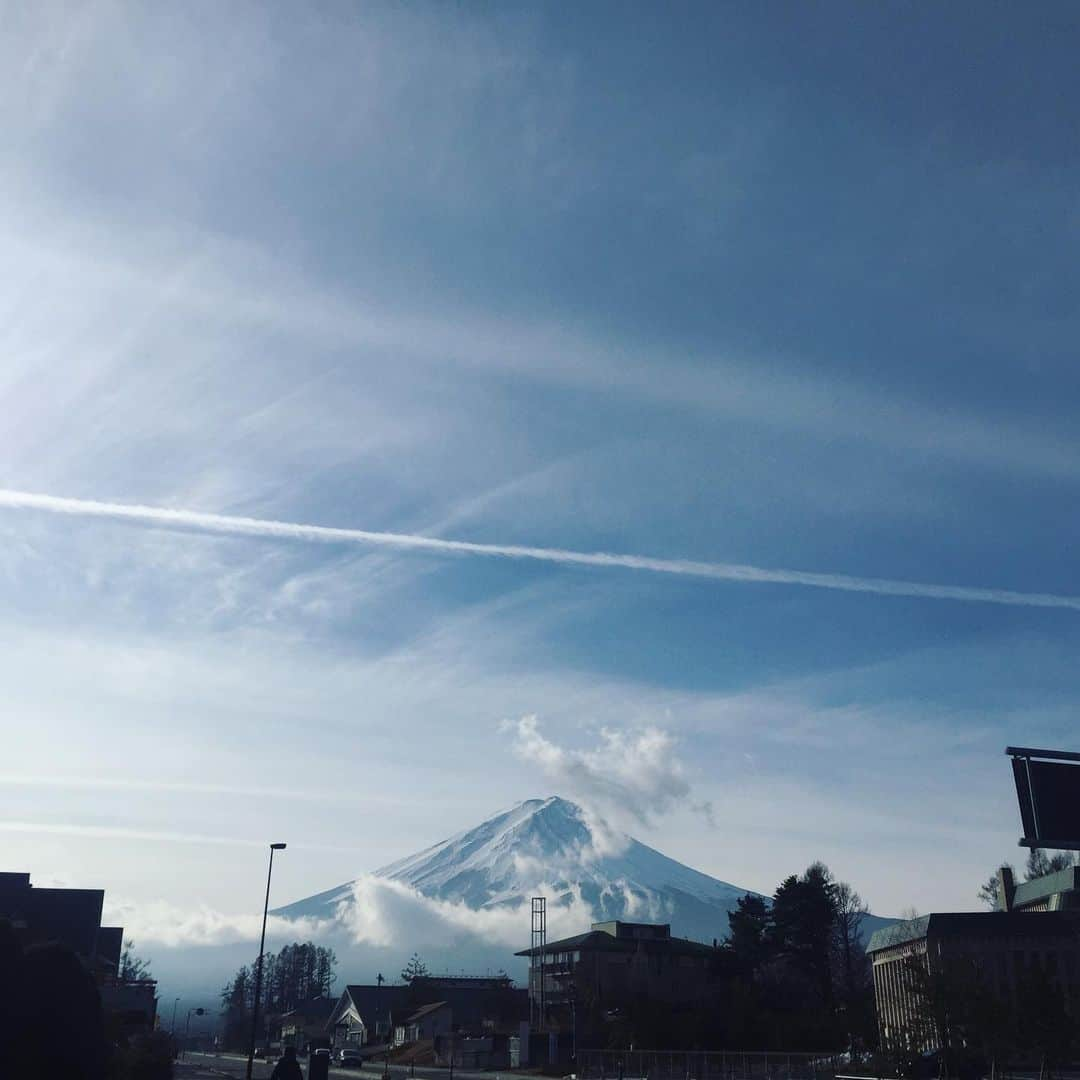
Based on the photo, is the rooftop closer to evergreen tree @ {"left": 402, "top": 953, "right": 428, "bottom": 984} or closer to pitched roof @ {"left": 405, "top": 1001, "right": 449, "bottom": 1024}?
pitched roof @ {"left": 405, "top": 1001, "right": 449, "bottom": 1024}

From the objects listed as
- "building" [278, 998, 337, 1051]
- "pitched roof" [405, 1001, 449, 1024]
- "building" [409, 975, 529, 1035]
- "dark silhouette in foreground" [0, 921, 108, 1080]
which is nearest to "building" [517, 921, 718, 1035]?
"building" [409, 975, 529, 1035]

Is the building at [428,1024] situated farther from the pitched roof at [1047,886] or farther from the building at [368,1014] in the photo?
the pitched roof at [1047,886]

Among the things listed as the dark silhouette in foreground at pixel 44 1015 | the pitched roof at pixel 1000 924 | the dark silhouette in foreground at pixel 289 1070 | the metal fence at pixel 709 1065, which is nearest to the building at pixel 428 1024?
the metal fence at pixel 709 1065

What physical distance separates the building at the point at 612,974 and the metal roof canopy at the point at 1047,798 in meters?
45.4

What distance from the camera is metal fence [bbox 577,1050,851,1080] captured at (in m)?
54.2

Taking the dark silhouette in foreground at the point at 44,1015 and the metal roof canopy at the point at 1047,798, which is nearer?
the dark silhouette in foreground at the point at 44,1015

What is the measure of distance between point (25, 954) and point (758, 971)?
70.3 meters

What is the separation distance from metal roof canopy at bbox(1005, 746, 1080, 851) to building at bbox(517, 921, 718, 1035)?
4540 cm

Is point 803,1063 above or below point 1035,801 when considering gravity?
below

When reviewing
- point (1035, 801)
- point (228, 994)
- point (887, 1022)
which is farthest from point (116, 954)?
point (228, 994)

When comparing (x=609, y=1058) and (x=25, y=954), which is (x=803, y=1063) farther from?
(x=25, y=954)

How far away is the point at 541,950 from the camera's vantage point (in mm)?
92312

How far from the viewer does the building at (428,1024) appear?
3757 inches

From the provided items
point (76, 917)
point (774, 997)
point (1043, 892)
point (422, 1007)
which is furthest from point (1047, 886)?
point (76, 917)
